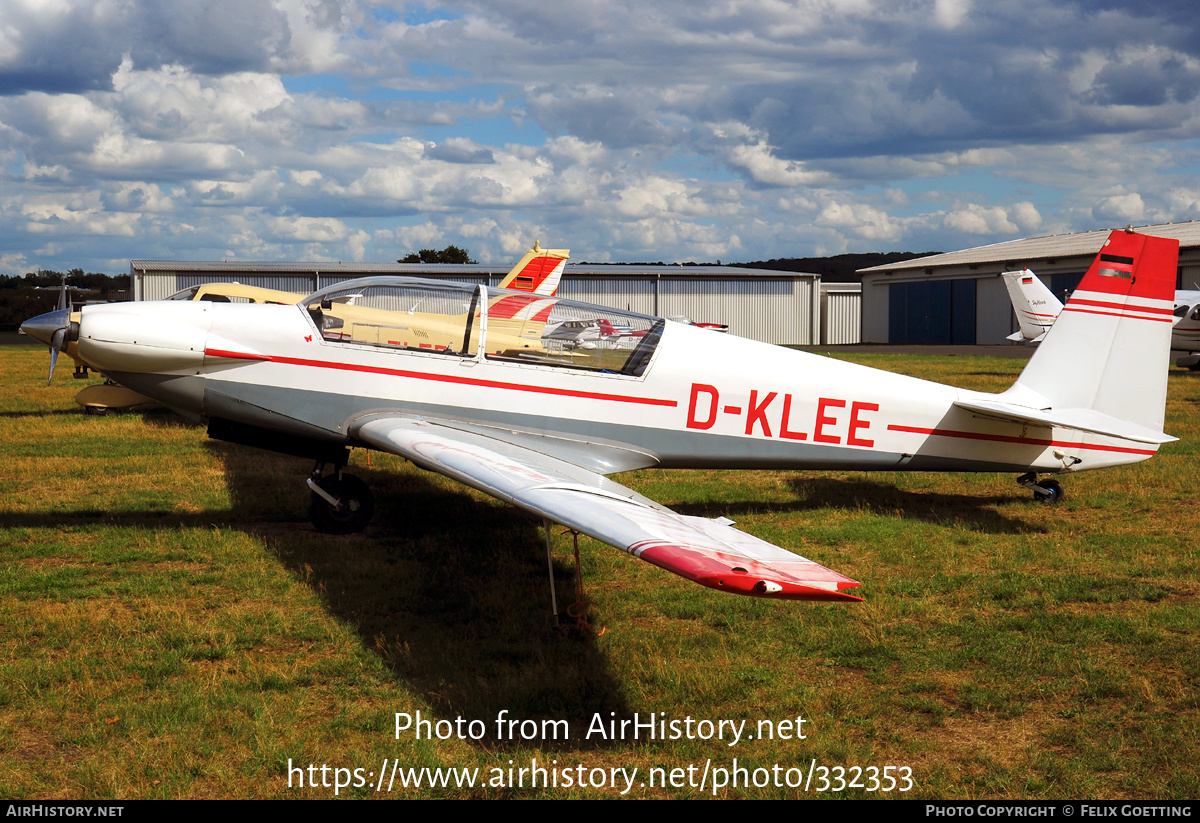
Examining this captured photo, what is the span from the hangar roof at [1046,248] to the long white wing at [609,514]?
43232mm

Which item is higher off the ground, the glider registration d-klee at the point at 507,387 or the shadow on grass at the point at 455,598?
the glider registration d-klee at the point at 507,387

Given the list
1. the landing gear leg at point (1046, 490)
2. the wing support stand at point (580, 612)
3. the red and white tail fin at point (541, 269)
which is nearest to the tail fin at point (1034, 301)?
the red and white tail fin at point (541, 269)

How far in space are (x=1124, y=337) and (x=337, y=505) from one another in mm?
6853

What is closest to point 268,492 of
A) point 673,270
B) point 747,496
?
point 747,496

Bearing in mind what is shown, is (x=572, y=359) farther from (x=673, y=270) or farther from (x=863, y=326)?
(x=863, y=326)

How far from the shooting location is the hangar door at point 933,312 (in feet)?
172

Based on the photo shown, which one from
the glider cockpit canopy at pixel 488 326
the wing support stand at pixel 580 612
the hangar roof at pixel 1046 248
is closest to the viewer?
the wing support stand at pixel 580 612

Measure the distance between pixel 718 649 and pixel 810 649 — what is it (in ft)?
1.71

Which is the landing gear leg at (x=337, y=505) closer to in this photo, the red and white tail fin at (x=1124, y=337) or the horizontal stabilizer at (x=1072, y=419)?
the horizontal stabilizer at (x=1072, y=419)

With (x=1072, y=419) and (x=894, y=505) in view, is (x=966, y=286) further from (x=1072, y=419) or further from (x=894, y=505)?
(x=1072, y=419)

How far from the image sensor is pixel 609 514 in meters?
4.22

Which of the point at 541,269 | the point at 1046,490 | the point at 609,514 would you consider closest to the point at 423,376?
the point at 609,514

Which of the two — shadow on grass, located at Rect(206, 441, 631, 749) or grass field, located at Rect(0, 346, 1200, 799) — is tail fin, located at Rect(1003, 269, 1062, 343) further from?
shadow on grass, located at Rect(206, 441, 631, 749)

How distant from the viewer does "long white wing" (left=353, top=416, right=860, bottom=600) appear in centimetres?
323
